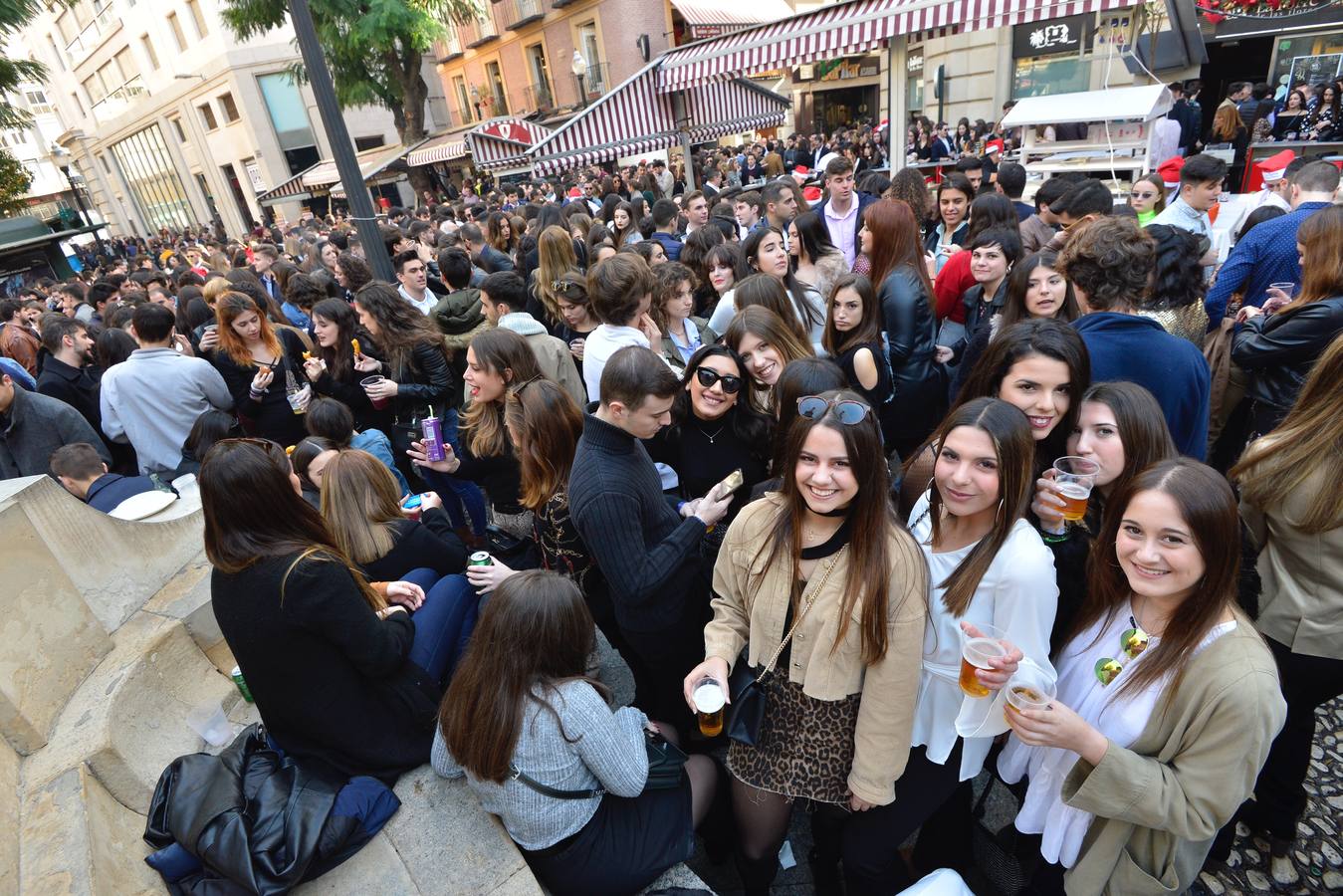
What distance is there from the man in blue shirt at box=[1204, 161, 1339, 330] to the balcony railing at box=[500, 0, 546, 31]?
96.6 ft

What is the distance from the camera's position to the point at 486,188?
23.3 meters

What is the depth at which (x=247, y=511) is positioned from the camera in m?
2.03

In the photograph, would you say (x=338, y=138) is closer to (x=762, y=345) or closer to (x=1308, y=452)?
(x=762, y=345)

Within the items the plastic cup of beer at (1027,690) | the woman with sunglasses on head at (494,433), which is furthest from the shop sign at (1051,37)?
the plastic cup of beer at (1027,690)

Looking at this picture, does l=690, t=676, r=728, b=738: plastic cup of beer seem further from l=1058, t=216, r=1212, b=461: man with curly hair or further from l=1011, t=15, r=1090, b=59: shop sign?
l=1011, t=15, r=1090, b=59: shop sign

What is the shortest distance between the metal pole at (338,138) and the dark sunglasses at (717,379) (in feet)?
12.3

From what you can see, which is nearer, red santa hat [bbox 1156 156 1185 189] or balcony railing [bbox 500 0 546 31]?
red santa hat [bbox 1156 156 1185 189]

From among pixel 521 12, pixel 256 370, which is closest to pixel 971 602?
pixel 256 370

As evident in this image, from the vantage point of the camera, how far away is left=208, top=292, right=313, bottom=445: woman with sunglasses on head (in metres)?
4.47

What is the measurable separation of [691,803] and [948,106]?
20.1 metres

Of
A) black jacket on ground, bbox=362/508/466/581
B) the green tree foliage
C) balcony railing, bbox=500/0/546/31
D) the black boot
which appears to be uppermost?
balcony railing, bbox=500/0/546/31

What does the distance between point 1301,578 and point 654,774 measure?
7.24ft

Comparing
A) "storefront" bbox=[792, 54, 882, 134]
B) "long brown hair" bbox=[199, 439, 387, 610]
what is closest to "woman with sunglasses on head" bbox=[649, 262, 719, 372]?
"long brown hair" bbox=[199, 439, 387, 610]

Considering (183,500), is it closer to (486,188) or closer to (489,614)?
(489,614)
